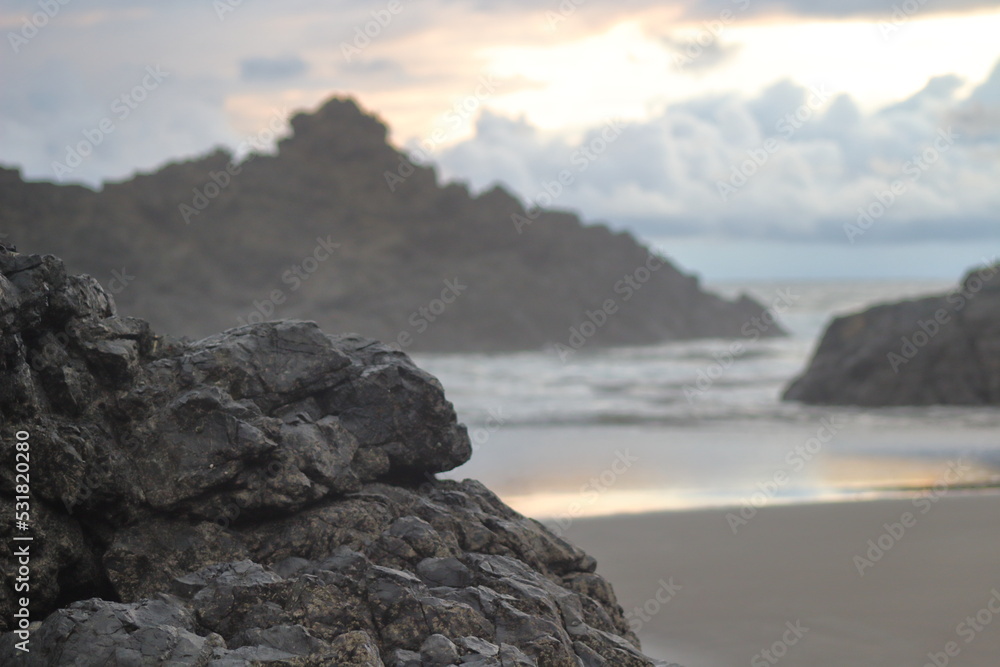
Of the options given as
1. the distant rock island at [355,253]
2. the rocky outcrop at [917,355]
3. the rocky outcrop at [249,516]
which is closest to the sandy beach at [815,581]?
the rocky outcrop at [249,516]

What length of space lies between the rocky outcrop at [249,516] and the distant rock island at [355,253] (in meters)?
46.1

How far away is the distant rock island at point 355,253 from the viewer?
180 feet

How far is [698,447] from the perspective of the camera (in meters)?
14.1

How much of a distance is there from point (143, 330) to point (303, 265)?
194 feet

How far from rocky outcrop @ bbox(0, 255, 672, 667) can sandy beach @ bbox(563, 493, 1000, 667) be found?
142cm

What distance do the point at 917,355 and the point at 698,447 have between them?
8062 mm

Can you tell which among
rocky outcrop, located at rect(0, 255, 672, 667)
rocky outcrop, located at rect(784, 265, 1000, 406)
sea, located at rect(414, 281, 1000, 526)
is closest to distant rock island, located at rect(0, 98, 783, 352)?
sea, located at rect(414, 281, 1000, 526)

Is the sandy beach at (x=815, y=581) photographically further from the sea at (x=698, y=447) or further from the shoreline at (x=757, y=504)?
the sea at (x=698, y=447)

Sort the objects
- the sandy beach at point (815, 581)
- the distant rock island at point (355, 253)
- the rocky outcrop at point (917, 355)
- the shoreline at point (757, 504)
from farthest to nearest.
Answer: the distant rock island at point (355, 253) < the rocky outcrop at point (917, 355) < the shoreline at point (757, 504) < the sandy beach at point (815, 581)

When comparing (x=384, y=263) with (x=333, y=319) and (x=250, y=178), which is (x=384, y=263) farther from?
(x=250, y=178)

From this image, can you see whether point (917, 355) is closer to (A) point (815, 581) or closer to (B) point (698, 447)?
(B) point (698, 447)

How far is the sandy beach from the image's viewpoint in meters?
5.75

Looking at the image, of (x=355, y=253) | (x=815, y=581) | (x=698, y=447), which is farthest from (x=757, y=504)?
(x=355, y=253)

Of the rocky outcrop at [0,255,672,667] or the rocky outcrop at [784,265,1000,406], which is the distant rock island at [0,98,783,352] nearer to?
the rocky outcrop at [784,265,1000,406]
